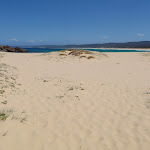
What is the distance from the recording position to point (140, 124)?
440cm

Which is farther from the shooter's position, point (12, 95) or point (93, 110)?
point (12, 95)

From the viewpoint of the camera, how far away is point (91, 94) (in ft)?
22.9

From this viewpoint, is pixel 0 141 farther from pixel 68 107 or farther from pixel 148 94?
pixel 148 94

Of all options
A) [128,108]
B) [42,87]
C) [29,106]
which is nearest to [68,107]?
[29,106]

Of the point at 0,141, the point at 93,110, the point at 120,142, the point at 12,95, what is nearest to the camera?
the point at 0,141

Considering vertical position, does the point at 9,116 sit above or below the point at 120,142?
above

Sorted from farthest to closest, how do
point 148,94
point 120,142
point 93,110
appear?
1. point 148,94
2. point 93,110
3. point 120,142

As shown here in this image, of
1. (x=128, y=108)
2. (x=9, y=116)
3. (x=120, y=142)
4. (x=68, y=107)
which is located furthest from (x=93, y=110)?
(x=9, y=116)

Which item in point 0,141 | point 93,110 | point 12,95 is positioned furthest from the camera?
point 12,95

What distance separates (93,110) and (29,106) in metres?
2.52

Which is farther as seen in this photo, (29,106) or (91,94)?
(91,94)

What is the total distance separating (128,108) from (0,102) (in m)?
5.08

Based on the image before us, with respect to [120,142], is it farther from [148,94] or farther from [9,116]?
[148,94]

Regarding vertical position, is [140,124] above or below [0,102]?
below
